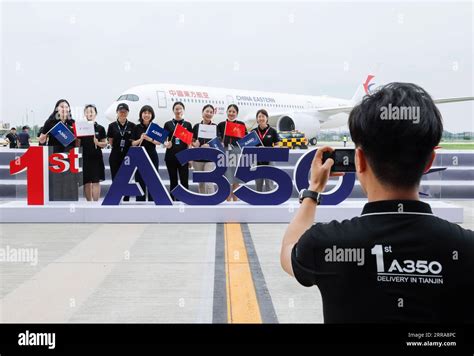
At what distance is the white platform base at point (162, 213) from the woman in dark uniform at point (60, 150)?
44cm

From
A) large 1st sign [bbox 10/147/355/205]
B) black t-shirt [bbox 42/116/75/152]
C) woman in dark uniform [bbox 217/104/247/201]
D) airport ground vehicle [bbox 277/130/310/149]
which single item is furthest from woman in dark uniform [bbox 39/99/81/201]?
airport ground vehicle [bbox 277/130/310/149]

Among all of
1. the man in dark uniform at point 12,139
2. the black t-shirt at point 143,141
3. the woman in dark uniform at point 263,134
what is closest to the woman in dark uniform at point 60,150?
the black t-shirt at point 143,141

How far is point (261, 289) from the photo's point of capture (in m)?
4.82

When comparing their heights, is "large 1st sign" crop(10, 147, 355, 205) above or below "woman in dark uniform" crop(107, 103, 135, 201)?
below

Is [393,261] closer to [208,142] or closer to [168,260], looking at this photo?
[168,260]

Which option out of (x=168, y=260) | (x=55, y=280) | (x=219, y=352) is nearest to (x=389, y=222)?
(x=219, y=352)

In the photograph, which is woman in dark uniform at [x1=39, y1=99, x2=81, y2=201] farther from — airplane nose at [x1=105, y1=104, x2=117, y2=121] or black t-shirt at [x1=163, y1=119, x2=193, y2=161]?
airplane nose at [x1=105, y1=104, x2=117, y2=121]

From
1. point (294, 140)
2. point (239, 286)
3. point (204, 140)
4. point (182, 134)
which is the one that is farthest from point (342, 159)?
point (294, 140)

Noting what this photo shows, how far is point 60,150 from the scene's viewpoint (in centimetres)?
903

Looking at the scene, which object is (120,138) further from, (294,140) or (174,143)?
(294,140)

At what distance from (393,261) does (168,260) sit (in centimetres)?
478

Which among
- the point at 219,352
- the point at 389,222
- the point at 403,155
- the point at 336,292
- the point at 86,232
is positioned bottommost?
the point at 86,232

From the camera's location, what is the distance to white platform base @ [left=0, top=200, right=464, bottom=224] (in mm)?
8594

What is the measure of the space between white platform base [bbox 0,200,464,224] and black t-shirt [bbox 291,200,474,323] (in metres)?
7.29
